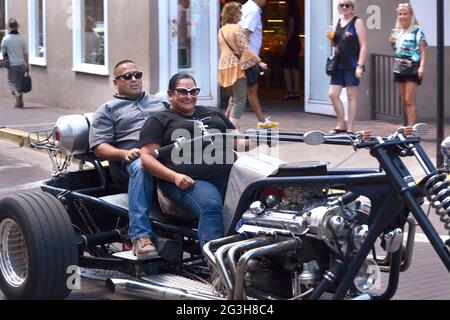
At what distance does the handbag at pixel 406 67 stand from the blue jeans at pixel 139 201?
22.5ft

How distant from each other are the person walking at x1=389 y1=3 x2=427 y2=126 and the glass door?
4.65 metres

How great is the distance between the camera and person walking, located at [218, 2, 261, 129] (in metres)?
12.5

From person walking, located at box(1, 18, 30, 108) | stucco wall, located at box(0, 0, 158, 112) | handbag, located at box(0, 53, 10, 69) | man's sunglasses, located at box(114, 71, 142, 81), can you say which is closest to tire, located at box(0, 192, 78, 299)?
man's sunglasses, located at box(114, 71, 142, 81)

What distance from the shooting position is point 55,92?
62.5 ft

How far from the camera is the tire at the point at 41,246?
586 centimetres

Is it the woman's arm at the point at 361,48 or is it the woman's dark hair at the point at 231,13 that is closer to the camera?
the woman's arm at the point at 361,48

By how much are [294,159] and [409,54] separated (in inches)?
90.3

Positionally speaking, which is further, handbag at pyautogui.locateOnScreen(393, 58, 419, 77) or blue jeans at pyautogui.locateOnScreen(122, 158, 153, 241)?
handbag at pyautogui.locateOnScreen(393, 58, 419, 77)

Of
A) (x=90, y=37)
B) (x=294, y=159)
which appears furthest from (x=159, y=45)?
(x=294, y=159)

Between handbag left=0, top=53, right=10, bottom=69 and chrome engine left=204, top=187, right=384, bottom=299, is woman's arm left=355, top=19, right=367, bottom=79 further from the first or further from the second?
handbag left=0, top=53, right=10, bottom=69

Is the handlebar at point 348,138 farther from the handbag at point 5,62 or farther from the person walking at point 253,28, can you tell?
the handbag at point 5,62

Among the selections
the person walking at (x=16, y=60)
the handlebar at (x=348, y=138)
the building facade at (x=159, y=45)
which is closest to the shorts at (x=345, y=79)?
the building facade at (x=159, y=45)
